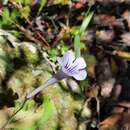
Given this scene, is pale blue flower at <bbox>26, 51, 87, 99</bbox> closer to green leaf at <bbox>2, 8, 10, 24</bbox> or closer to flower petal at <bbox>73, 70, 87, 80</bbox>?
→ flower petal at <bbox>73, 70, 87, 80</bbox>

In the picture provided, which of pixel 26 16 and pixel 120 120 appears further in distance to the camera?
pixel 26 16

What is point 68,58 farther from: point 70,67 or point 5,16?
point 5,16

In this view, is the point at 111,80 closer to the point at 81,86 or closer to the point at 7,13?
the point at 81,86

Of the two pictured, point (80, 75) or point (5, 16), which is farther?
point (5, 16)

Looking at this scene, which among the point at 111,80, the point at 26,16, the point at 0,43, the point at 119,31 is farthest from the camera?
the point at 119,31

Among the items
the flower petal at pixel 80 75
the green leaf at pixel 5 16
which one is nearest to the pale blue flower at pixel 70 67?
the flower petal at pixel 80 75

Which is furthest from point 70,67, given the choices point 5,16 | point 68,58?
point 5,16

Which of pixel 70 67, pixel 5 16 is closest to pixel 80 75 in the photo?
pixel 70 67

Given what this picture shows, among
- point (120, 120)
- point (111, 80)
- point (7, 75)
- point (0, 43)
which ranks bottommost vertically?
point (120, 120)

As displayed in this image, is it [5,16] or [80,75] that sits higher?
[5,16]

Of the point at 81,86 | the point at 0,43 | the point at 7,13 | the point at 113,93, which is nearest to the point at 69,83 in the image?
the point at 81,86

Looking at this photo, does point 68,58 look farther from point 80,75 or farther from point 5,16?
point 5,16
